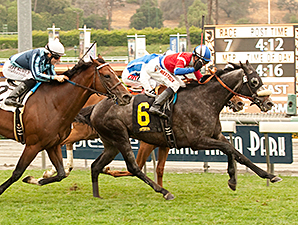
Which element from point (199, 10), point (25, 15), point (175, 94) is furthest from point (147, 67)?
point (199, 10)

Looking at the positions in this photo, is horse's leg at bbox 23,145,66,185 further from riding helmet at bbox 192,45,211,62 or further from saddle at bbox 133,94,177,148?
riding helmet at bbox 192,45,211,62

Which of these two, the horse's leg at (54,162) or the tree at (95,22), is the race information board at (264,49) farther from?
the tree at (95,22)

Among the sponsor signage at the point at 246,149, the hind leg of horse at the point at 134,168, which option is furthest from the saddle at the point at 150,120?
the sponsor signage at the point at 246,149

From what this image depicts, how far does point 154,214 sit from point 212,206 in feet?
2.58

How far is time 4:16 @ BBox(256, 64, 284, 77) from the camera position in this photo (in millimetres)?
14016

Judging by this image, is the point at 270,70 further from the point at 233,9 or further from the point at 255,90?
the point at 233,9

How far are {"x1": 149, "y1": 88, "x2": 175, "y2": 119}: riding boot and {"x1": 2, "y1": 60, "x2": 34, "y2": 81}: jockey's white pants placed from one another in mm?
1569

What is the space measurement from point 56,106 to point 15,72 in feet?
2.31

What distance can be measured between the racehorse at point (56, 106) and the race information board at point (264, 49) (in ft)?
28.9

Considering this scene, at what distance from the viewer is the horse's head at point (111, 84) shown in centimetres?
559

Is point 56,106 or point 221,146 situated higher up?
point 56,106

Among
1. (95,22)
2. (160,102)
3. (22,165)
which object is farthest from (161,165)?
(95,22)

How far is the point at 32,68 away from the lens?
568 cm

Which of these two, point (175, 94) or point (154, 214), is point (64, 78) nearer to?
point (175, 94)
